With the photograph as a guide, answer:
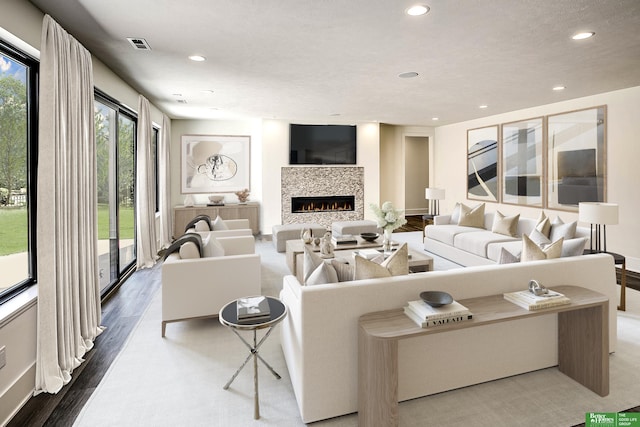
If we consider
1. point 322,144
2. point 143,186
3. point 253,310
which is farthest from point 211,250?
point 322,144

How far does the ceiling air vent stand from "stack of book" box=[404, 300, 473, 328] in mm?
3164

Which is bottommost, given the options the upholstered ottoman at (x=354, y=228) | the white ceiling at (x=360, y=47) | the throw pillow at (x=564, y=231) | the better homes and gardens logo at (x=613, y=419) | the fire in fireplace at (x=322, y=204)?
the better homes and gardens logo at (x=613, y=419)

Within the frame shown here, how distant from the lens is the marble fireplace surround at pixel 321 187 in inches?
318

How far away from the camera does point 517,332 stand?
2432 mm


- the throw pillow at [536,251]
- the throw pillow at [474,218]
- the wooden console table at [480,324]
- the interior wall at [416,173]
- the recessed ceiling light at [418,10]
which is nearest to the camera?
the wooden console table at [480,324]

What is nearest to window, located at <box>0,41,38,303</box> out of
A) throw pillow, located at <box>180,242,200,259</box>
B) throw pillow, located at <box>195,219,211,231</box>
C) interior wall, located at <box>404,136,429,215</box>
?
throw pillow, located at <box>180,242,200,259</box>

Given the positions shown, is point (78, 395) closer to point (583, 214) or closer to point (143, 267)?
point (143, 267)

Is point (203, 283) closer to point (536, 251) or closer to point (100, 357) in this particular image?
point (100, 357)

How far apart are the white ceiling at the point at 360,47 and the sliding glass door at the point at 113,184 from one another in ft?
1.87

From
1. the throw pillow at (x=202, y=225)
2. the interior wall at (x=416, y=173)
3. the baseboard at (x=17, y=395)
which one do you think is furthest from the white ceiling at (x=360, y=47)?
the interior wall at (x=416, y=173)

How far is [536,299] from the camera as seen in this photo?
2.09 m

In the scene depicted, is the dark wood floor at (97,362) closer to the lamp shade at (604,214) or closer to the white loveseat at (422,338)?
the white loveseat at (422,338)

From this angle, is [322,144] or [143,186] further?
[322,144]

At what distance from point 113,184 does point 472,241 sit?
491 cm
